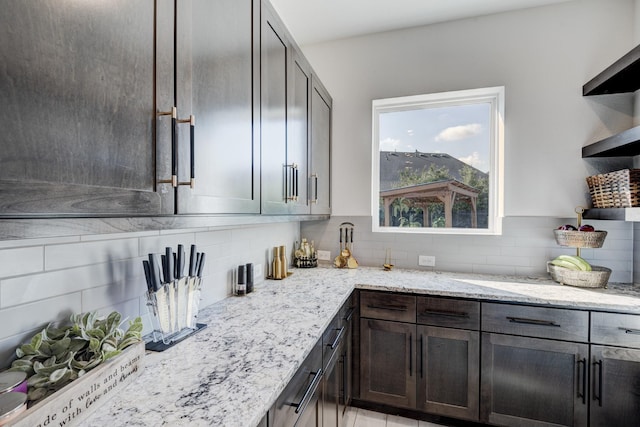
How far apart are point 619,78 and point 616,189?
722mm

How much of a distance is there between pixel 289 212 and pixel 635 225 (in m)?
2.41

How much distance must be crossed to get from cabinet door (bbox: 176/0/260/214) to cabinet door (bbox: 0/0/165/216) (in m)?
0.11

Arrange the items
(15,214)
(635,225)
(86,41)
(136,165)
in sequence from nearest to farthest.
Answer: (15,214) < (86,41) < (136,165) < (635,225)

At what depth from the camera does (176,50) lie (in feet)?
2.74

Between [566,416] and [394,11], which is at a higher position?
[394,11]

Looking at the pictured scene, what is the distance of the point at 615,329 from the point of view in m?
1.61

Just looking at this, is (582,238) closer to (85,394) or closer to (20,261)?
(85,394)

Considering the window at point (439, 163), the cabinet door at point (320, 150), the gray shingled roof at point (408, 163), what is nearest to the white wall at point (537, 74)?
the window at point (439, 163)

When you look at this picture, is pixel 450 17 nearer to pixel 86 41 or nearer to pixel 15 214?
pixel 86 41

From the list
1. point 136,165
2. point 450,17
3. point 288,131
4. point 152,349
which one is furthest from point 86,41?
point 450,17

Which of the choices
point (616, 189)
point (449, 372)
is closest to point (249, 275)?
point (449, 372)

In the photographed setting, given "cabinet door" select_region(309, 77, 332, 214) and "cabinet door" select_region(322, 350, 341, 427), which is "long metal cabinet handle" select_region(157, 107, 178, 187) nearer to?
"cabinet door" select_region(322, 350, 341, 427)

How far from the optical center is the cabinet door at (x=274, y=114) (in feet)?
4.50

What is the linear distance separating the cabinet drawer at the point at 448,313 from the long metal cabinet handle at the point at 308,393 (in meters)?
0.93
